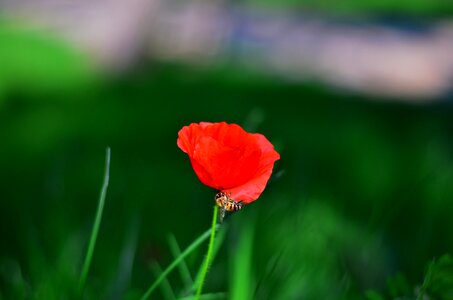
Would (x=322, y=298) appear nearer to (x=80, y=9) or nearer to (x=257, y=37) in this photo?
(x=257, y=37)

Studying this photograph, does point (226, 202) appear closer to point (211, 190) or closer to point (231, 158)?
point (231, 158)

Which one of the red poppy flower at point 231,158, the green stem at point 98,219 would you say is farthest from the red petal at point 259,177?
the green stem at point 98,219

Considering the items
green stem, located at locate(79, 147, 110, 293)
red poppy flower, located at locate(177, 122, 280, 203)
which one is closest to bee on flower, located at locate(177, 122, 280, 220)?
red poppy flower, located at locate(177, 122, 280, 203)

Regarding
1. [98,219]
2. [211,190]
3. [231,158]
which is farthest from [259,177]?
[211,190]

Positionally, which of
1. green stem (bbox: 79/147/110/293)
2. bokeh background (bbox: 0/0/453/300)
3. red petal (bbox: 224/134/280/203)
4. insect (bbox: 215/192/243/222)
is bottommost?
bokeh background (bbox: 0/0/453/300)

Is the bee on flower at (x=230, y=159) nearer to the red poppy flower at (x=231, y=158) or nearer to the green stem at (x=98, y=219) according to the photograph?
the red poppy flower at (x=231, y=158)

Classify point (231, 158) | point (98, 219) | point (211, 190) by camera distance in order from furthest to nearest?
point (211, 190), point (98, 219), point (231, 158)

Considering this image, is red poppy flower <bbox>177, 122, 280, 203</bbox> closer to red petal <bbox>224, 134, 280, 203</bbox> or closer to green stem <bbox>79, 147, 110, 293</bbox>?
red petal <bbox>224, 134, 280, 203</bbox>
